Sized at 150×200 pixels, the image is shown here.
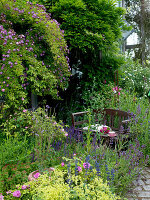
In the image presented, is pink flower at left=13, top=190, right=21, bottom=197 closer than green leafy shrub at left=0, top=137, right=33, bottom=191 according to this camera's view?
Yes

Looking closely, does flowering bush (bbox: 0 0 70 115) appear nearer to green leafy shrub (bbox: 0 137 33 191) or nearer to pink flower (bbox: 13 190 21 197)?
green leafy shrub (bbox: 0 137 33 191)

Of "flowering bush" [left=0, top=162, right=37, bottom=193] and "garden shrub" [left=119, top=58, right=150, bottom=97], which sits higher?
"garden shrub" [left=119, top=58, right=150, bottom=97]

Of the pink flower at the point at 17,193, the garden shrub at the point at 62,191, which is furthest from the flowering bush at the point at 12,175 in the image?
the pink flower at the point at 17,193

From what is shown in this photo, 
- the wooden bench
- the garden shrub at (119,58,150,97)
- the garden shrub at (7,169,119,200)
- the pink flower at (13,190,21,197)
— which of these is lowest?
the pink flower at (13,190,21,197)

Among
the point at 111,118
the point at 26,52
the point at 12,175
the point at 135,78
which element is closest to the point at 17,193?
the point at 12,175

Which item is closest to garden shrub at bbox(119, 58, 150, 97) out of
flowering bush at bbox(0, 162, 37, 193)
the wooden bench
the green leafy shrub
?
the wooden bench

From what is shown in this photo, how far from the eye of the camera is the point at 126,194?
10.2 ft

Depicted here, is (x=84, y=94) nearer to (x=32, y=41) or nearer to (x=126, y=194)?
(x=32, y=41)

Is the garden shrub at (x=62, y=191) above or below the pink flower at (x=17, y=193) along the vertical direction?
above

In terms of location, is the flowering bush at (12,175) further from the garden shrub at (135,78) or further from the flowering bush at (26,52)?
the garden shrub at (135,78)

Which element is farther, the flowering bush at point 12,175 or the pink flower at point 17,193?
the flowering bush at point 12,175

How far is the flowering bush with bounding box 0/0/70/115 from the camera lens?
4.05 meters

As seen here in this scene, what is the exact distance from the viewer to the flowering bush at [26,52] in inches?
159

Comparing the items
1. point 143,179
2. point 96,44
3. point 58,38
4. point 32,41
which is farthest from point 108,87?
point 143,179
